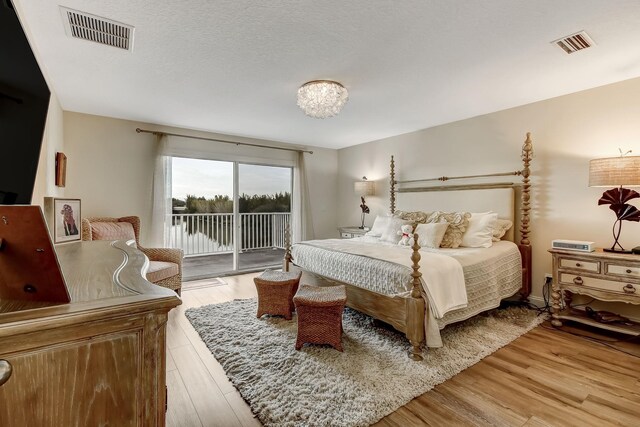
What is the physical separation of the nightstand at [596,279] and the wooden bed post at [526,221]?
42 centimetres

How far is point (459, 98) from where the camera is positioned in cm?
330

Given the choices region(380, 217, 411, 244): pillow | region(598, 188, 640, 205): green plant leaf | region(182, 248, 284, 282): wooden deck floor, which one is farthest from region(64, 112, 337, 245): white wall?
region(598, 188, 640, 205): green plant leaf

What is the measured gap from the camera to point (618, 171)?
2574 mm

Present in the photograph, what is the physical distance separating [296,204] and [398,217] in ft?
7.22

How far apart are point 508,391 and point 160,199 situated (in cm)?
441

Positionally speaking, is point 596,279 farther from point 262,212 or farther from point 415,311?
point 262,212

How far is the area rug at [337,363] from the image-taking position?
177 cm

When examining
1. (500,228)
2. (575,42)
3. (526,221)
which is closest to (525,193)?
(526,221)

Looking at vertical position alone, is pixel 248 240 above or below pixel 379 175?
below

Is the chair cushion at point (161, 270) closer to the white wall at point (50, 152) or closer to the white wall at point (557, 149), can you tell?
the white wall at point (50, 152)

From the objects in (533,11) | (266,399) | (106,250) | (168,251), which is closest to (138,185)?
(168,251)

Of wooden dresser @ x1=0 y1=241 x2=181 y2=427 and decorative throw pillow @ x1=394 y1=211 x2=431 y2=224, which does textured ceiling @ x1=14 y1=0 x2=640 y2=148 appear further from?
wooden dresser @ x1=0 y1=241 x2=181 y2=427

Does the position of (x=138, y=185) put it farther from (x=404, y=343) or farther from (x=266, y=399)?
(x=404, y=343)

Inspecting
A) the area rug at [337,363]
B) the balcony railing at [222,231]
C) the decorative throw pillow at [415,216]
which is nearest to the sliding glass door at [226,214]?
the balcony railing at [222,231]
